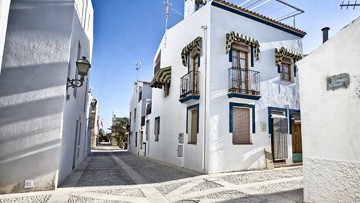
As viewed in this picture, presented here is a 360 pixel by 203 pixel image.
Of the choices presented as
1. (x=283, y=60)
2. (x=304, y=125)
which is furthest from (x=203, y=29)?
(x=304, y=125)

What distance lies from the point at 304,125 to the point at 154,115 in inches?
531

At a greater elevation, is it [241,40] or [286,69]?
[241,40]

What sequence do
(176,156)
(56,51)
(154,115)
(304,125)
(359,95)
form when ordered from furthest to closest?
(154,115), (176,156), (56,51), (304,125), (359,95)

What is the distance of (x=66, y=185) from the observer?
703 cm

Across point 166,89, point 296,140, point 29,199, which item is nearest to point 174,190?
point 29,199

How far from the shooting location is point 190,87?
37.6ft

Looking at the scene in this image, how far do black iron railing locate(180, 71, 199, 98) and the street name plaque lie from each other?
639 cm

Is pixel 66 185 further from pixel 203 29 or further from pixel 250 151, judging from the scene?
pixel 203 29

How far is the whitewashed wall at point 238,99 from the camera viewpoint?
992cm

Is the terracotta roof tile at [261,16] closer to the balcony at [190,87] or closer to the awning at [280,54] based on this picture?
the awning at [280,54]

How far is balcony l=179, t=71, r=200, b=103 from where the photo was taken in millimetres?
10844

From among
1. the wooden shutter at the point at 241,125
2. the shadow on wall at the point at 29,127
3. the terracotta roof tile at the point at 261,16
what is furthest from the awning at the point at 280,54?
the shadow on wall at the point at 29,127

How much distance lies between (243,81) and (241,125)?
2.18m

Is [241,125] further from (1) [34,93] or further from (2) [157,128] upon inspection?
(1) [34,93]
